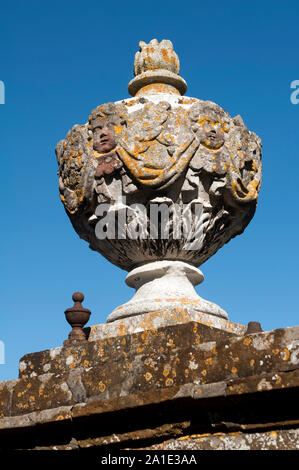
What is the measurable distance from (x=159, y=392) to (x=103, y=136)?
89.1 inches

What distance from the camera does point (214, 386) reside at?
414 centimetres

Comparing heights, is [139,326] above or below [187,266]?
below

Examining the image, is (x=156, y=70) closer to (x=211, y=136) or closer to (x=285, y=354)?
(x=211, y=136)

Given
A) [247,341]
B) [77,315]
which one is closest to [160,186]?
[77,315]

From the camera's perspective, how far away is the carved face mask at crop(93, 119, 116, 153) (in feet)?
18.4

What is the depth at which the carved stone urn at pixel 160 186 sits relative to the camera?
17.9ft

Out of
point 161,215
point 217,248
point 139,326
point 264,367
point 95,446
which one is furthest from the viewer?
point 217,248

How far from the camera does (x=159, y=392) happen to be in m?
4.33

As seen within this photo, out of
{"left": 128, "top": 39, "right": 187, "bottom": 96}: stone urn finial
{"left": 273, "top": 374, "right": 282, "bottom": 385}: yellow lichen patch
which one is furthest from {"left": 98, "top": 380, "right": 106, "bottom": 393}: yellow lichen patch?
{"left": 128, "top": 39, "right": 187, "bottom": 96}: stone urn finial

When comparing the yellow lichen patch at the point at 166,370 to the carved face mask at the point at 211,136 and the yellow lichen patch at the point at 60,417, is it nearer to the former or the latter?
the yellow lichen patch at the point at 60,417

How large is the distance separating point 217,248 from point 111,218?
101 centimetres

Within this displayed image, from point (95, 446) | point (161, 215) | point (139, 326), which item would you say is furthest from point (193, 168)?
point (95, 446)

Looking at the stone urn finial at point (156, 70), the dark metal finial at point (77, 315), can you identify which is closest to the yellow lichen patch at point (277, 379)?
the dark metal finial at point (77, 315)

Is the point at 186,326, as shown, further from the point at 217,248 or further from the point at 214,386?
the point at 217,248
